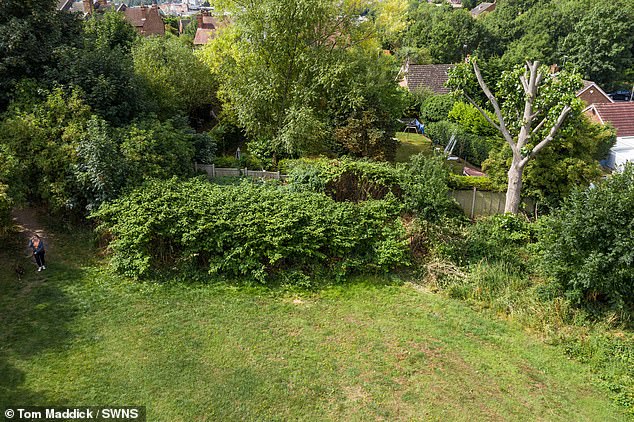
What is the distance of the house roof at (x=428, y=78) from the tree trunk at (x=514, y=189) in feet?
73.3

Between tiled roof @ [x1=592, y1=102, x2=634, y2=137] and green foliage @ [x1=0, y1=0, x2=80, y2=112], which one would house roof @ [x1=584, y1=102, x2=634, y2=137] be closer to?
tiled roof @ [x1=592, y1=102, x2=634, y2=137]

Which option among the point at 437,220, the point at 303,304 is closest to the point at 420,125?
the point at 437,220

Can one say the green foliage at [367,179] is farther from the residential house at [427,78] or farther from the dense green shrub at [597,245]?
the residential house at [427,78]

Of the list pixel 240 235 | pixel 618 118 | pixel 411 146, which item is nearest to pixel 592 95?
pixel 618 118

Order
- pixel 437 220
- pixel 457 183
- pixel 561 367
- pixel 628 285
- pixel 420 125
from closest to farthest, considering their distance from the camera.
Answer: pixel 561 367, pixel 628 285, pixel 437 220, pixel 457 183, pixel 420 125

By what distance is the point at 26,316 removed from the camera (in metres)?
10.9

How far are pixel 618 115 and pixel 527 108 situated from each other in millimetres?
21489

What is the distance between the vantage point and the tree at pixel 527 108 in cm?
1514

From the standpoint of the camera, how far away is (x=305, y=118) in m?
17.8

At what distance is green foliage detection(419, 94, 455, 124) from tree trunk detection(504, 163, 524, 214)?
45.7 ft

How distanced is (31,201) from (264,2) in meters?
11.7

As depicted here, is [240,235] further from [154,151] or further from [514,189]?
[514,189]

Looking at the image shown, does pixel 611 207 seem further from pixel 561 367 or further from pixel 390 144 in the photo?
pixel 390 144

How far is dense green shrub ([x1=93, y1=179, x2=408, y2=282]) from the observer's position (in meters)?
12.8
